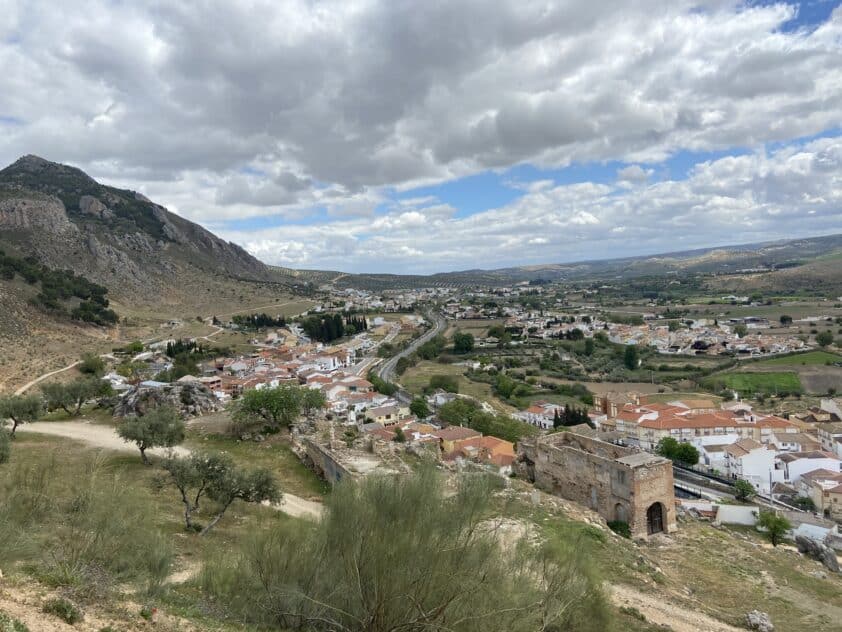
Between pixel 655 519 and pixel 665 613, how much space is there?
8.63 metres

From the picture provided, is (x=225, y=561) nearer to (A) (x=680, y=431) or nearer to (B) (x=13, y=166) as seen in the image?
(A) (x=680, y=431)

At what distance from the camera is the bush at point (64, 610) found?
6754 millimetres

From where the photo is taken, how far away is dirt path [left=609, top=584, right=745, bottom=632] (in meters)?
12.2

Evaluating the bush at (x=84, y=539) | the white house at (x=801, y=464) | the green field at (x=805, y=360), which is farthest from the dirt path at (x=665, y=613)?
the green field at (x=805, y=360)

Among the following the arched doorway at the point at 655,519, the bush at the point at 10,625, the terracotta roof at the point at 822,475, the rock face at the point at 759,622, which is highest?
the bush at the point at 10,625

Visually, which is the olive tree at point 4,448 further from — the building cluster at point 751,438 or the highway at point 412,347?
the highway at point 412,347

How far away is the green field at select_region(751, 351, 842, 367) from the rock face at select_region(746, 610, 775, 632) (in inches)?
2773

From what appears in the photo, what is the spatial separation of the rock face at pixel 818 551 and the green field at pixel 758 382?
42.8 m

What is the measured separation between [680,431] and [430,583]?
138ft

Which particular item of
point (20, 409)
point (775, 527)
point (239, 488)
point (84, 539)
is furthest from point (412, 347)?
point (84, 539)

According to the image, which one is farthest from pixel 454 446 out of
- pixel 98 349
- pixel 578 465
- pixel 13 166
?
pixel 13 166

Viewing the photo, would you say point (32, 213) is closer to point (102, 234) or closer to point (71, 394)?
point (102, 234)

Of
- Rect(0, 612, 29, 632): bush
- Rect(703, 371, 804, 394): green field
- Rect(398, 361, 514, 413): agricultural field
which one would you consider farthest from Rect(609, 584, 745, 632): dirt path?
Rect(703, 371, 804, 394): green field

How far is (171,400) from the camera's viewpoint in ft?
91.9
